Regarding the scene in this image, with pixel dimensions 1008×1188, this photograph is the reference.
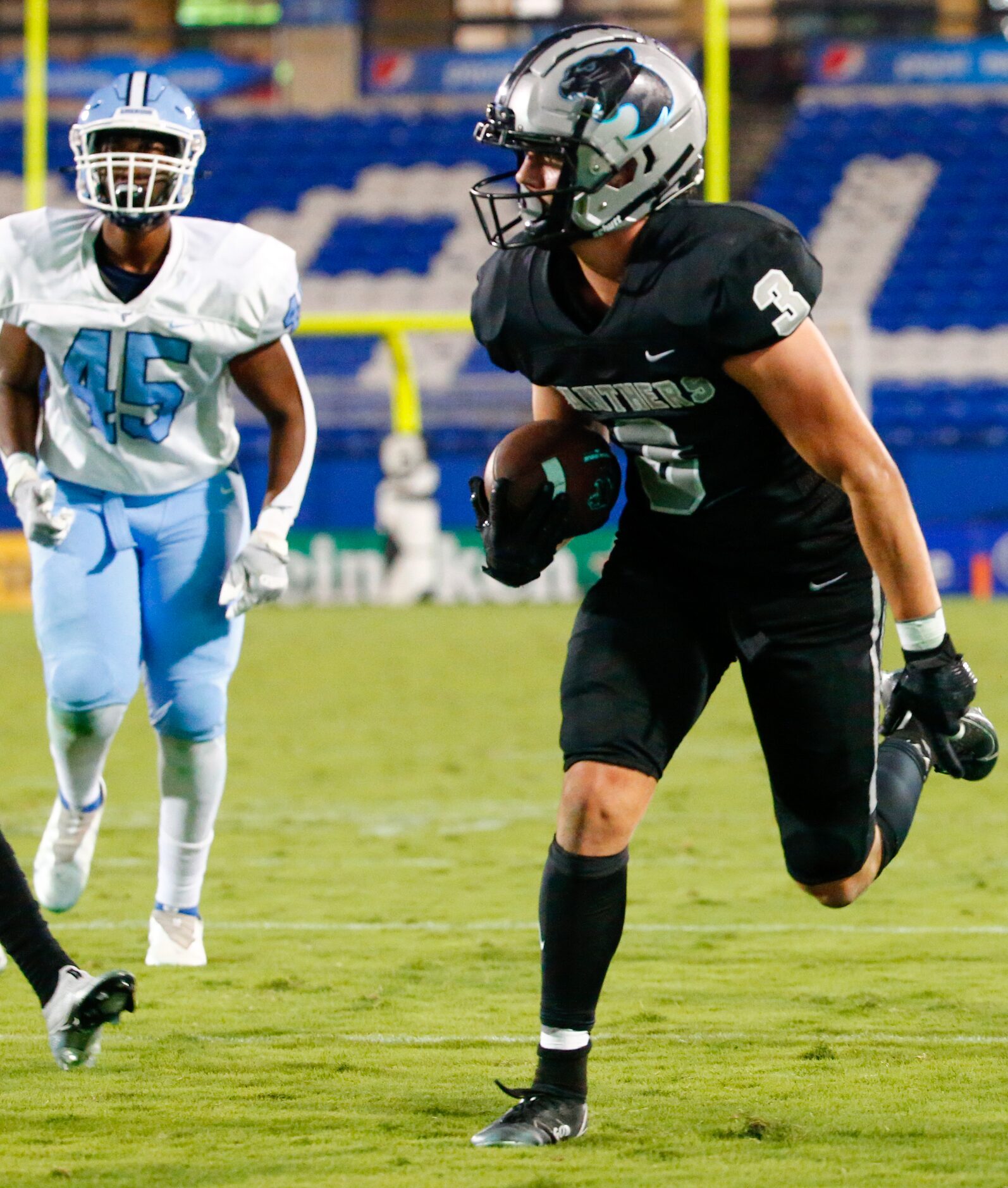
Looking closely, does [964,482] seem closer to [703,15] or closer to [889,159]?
[889,159]

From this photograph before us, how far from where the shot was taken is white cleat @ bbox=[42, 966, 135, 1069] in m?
3.06

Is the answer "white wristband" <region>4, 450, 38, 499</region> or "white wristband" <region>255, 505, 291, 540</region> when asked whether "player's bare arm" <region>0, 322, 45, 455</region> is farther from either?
"white wristband" <region>255, 505, 291, 540</region>

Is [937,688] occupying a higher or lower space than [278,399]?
higher

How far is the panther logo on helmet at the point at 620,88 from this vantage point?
9.74 ft

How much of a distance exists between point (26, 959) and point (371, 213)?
60.6 ft

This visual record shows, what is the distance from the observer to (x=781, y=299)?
9.34ft

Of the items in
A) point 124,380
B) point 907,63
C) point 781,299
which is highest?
point 781,299

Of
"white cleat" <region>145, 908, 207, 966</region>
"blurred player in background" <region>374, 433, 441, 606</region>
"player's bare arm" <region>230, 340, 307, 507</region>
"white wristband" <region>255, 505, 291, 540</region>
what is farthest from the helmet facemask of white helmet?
"blurred player in background" <region>374, 433, 441, 606</region>

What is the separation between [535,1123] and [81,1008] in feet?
2.38

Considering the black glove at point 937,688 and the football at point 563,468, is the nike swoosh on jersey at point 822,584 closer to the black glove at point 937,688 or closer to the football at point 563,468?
the black glove at point 937,688

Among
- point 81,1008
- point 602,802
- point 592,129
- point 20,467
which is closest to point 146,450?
point 20,467

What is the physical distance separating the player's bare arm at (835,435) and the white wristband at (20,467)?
1.72 metres

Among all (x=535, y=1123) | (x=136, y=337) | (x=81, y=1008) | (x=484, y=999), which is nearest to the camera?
(x=535, y=1123)

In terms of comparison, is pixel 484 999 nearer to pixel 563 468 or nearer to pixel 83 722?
pixel 83 722
